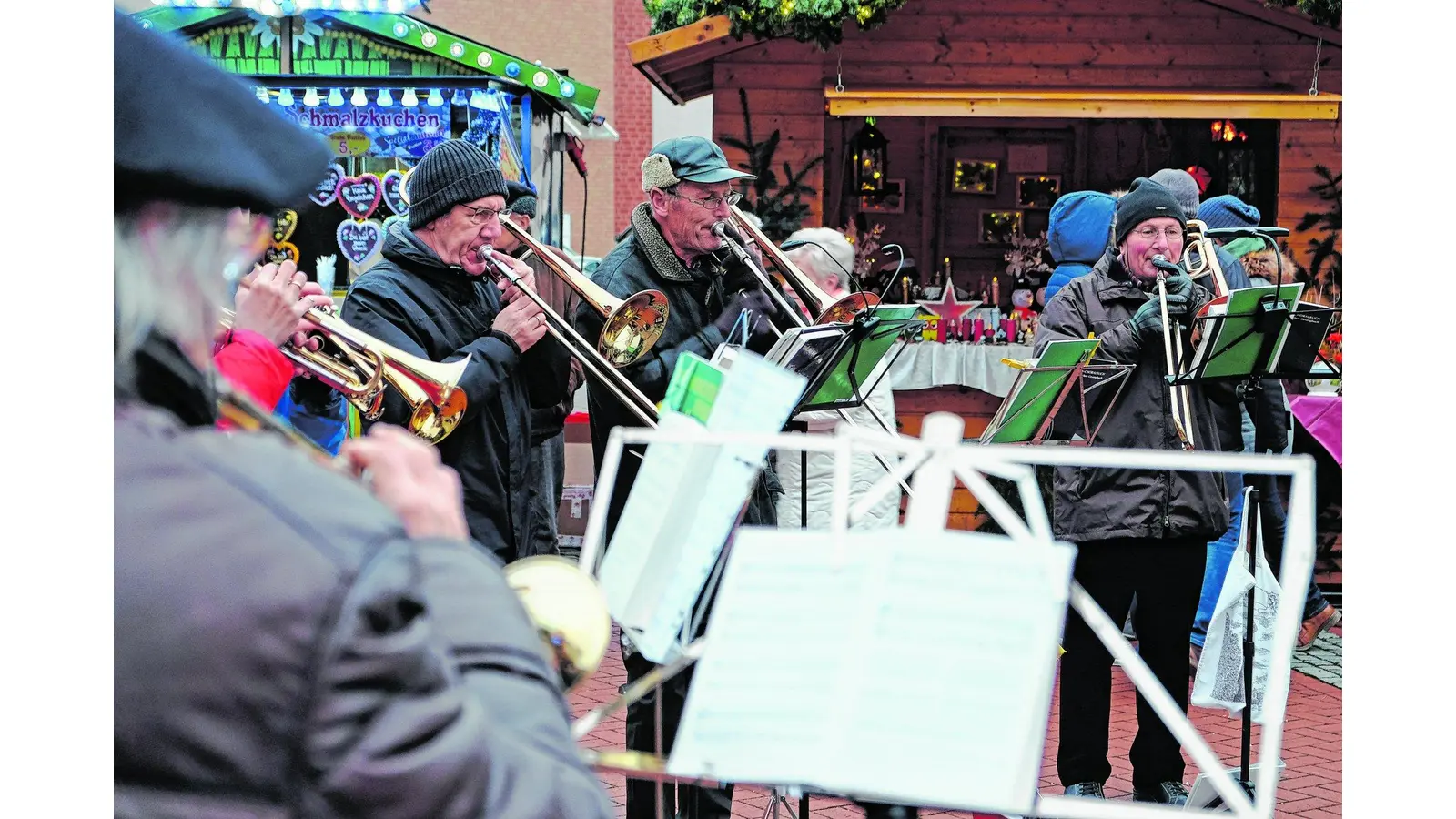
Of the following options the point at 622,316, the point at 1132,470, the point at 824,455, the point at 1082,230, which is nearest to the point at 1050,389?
the point at 1132,470

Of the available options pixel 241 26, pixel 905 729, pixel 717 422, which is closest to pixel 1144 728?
pixel 717 422

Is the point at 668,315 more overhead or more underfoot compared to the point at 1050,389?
more overhead

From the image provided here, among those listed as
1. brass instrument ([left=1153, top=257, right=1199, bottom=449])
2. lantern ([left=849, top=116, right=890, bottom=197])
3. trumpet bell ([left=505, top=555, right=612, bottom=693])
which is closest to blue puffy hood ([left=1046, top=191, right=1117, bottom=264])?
brass instrument ([left=1153, top=257, right=1199, bottom=449])

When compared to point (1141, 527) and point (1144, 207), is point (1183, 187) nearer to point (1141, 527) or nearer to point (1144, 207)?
point (1144, 207)

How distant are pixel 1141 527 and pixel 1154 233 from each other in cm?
93

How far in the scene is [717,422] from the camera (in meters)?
2.14

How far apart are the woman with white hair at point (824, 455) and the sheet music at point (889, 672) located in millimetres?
3126

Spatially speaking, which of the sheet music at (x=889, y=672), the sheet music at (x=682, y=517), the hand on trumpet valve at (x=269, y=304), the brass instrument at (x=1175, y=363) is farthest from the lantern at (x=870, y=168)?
the sheet music at (x=889, y=672)

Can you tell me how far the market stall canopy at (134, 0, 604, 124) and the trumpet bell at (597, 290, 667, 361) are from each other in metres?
4.72

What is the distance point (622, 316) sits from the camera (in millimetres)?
3816

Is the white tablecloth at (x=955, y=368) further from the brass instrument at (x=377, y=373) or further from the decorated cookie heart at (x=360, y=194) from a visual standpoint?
the brass instrument at (x=377, y=373)

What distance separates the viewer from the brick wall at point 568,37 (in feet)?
53.5
